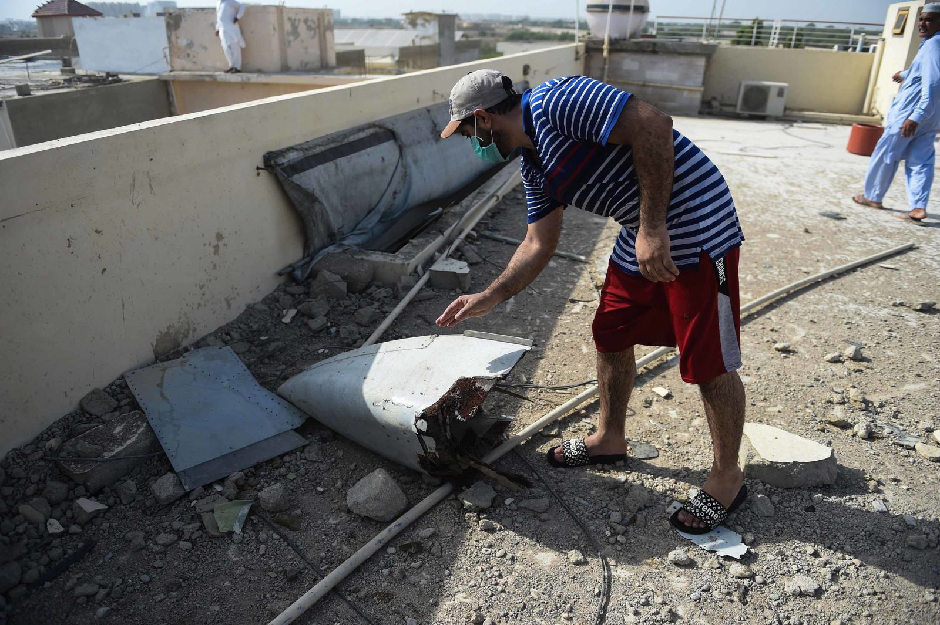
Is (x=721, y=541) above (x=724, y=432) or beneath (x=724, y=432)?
beneath

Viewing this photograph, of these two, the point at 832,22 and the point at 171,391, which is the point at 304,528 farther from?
the point at 832,22

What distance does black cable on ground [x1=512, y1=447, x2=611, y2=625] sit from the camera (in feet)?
7.86

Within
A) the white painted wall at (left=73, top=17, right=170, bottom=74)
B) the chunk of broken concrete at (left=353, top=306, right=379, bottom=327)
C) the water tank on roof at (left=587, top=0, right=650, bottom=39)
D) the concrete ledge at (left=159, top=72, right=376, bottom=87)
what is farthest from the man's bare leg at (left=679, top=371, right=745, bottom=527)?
the white painted wall at (left=73, top=17, right=170, bottom=74)

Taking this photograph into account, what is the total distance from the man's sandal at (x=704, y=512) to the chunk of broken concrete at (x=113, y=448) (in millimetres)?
2397

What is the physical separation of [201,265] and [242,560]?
2062 mm

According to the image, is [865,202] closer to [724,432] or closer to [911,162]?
[911,162]

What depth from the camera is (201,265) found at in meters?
4.10

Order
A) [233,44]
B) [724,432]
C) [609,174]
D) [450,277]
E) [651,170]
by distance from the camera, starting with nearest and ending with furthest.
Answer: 1. [651,170]
2. [609,174]
3. [724,432]
4. [450,277]
5. [233,44]

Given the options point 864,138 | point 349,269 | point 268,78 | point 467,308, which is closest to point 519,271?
point 467,308

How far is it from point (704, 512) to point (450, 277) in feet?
9.12

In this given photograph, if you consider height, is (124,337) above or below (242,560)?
above

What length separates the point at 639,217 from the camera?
2412 mm

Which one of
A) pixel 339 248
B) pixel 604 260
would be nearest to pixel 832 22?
pixel 604 260

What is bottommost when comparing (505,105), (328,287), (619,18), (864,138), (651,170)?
(328,287)
